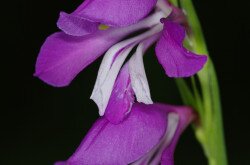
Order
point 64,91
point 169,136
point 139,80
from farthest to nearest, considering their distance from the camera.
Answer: point 64,91
point 169,136
point 139,80

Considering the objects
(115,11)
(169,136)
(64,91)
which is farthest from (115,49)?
(64,91)

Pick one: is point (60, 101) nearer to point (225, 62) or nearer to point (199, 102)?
point (225, 62)

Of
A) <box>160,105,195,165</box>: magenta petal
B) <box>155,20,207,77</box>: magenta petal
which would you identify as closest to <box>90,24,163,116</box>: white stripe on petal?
<box>155,20,207,77</box>: magenta petal

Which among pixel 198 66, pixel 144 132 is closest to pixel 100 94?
pixel 144 132

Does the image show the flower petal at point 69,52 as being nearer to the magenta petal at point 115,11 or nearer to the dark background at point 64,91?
the magenta petal at point 115,11

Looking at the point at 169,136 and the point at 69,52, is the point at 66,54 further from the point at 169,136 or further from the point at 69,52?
the point at 169,136

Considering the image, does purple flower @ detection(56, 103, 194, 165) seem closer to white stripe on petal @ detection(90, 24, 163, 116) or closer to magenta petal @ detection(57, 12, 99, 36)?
white stripe on petal @ detection(90, 24, 163, 116)

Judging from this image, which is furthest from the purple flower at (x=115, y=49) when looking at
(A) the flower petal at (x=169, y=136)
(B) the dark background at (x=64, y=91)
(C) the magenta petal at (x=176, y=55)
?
(B) the dark background at (x=64, y=91)
